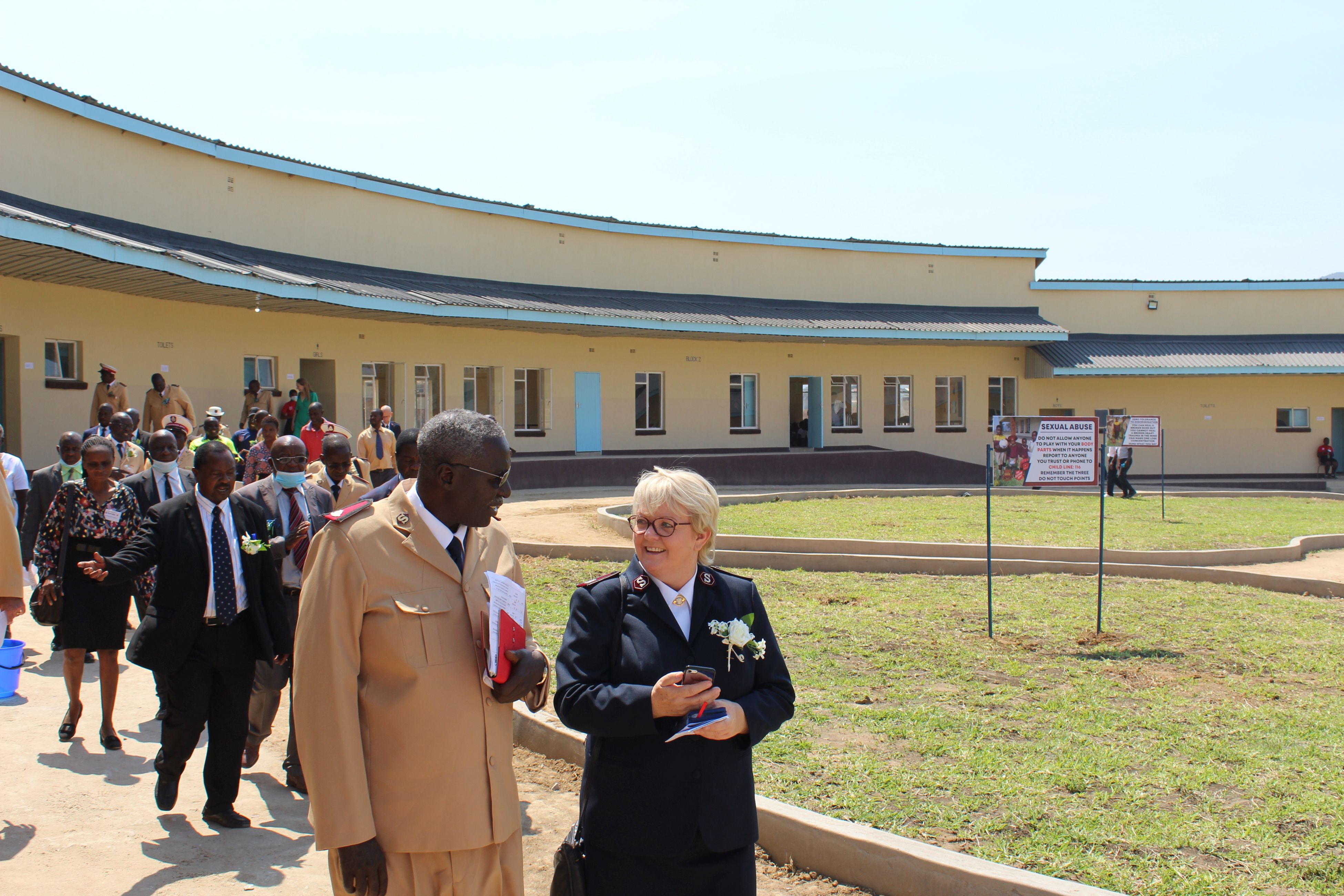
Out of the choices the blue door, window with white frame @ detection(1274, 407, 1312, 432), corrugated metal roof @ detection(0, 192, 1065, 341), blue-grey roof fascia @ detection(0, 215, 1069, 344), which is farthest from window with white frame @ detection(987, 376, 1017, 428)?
the blue door

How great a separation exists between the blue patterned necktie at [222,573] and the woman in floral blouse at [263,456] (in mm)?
6232

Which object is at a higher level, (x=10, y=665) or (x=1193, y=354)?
(x=1193, y=354)

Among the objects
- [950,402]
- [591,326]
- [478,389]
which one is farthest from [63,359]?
[950,402]

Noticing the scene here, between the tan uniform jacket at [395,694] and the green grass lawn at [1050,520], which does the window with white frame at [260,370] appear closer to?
the green grass lawn at [1050,520]

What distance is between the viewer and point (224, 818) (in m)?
5.17

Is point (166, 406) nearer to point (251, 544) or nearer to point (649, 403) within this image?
point (251, 544)

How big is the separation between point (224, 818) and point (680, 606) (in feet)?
10.9

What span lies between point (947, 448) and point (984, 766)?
28999 mm

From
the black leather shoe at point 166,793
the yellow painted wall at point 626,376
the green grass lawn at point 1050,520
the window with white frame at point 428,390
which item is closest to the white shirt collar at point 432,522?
the black leather shoe at point 166,793

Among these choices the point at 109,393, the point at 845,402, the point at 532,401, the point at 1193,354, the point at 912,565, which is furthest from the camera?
the point at 1193,354

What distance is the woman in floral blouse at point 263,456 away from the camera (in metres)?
11.3

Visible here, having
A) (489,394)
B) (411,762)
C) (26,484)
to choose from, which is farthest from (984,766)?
(489,394)

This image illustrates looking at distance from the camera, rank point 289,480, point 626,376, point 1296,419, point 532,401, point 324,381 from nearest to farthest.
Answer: point 289,480, point 324,381, point 532,401, point 626,376, point 1296,419

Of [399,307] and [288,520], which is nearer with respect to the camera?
[288,520]
